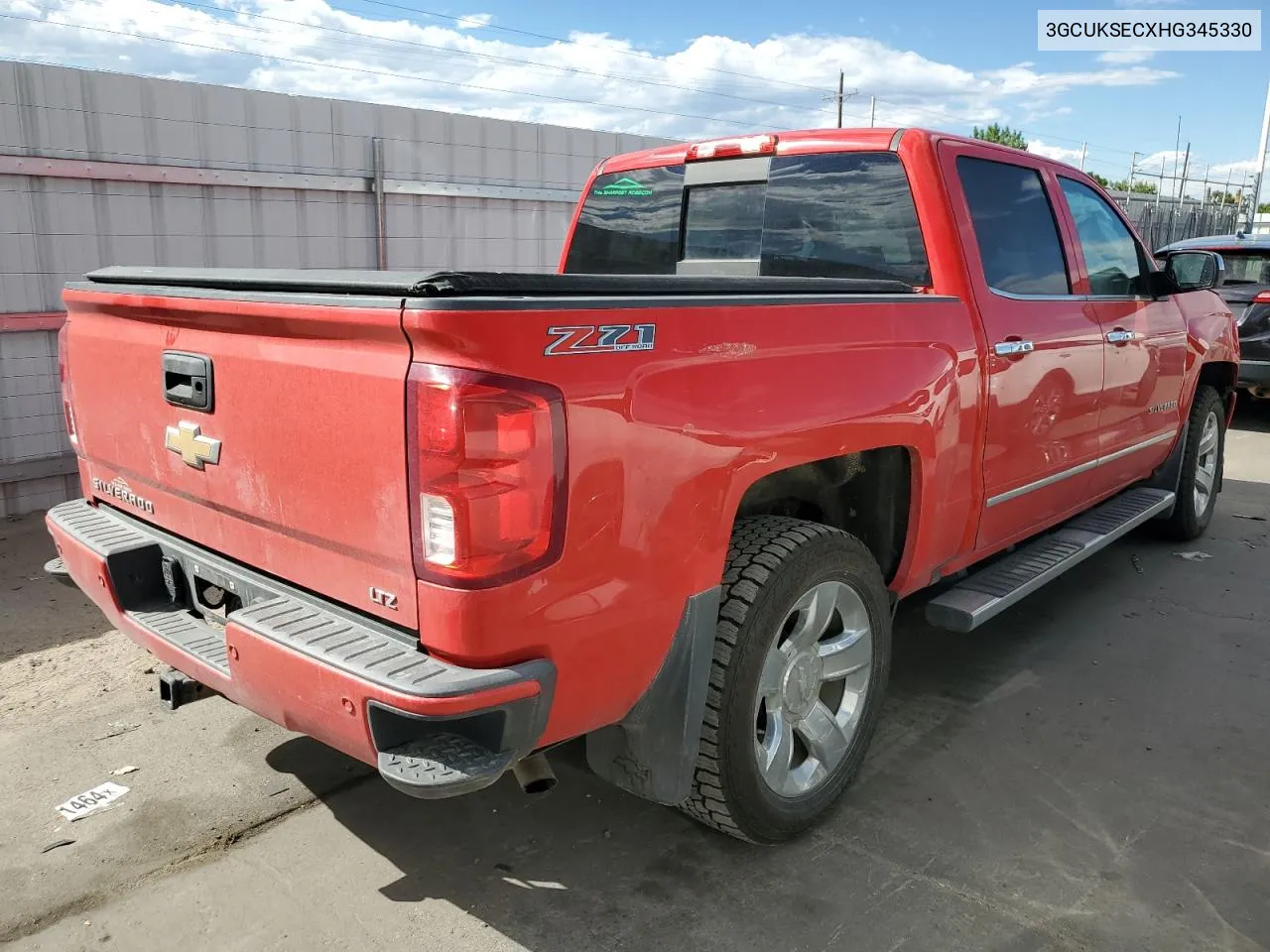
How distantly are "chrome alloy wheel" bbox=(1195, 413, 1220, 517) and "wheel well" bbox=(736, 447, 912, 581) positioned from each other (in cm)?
357

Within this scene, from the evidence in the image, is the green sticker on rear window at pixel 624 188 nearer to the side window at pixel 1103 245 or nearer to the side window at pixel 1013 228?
the side window at pixel 1013 228

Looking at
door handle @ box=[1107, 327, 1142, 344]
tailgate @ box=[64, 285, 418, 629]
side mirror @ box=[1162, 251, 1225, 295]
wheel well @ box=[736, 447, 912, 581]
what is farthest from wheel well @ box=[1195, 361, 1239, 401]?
tailgate @ box=[64, 285, 418, 629]

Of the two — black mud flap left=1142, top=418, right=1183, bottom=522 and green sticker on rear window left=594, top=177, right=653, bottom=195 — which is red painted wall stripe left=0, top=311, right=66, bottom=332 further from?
black mud flap left=1142, top=418, right=1183, bottom=522

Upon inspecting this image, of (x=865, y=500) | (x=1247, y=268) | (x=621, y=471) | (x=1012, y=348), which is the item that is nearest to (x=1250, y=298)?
(x=1247, y=268)

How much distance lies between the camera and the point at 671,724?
2443 millimetres

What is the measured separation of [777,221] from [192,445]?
227 cm

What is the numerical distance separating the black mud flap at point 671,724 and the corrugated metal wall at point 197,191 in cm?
517

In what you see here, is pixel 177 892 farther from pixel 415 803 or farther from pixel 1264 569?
pixel 1264 569

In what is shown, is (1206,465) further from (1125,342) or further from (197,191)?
(197,191)

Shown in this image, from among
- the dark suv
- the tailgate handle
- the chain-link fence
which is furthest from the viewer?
the chain-link fence

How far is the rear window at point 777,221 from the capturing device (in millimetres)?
3535

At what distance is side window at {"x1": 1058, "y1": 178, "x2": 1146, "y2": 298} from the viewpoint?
14.2 feet

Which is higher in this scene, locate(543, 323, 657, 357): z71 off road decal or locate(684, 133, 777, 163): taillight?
locate(684, 133, 777, 163): taillight

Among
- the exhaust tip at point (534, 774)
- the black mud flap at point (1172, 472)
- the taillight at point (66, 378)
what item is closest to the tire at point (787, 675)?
the exhaust tip at point (534, 774)
